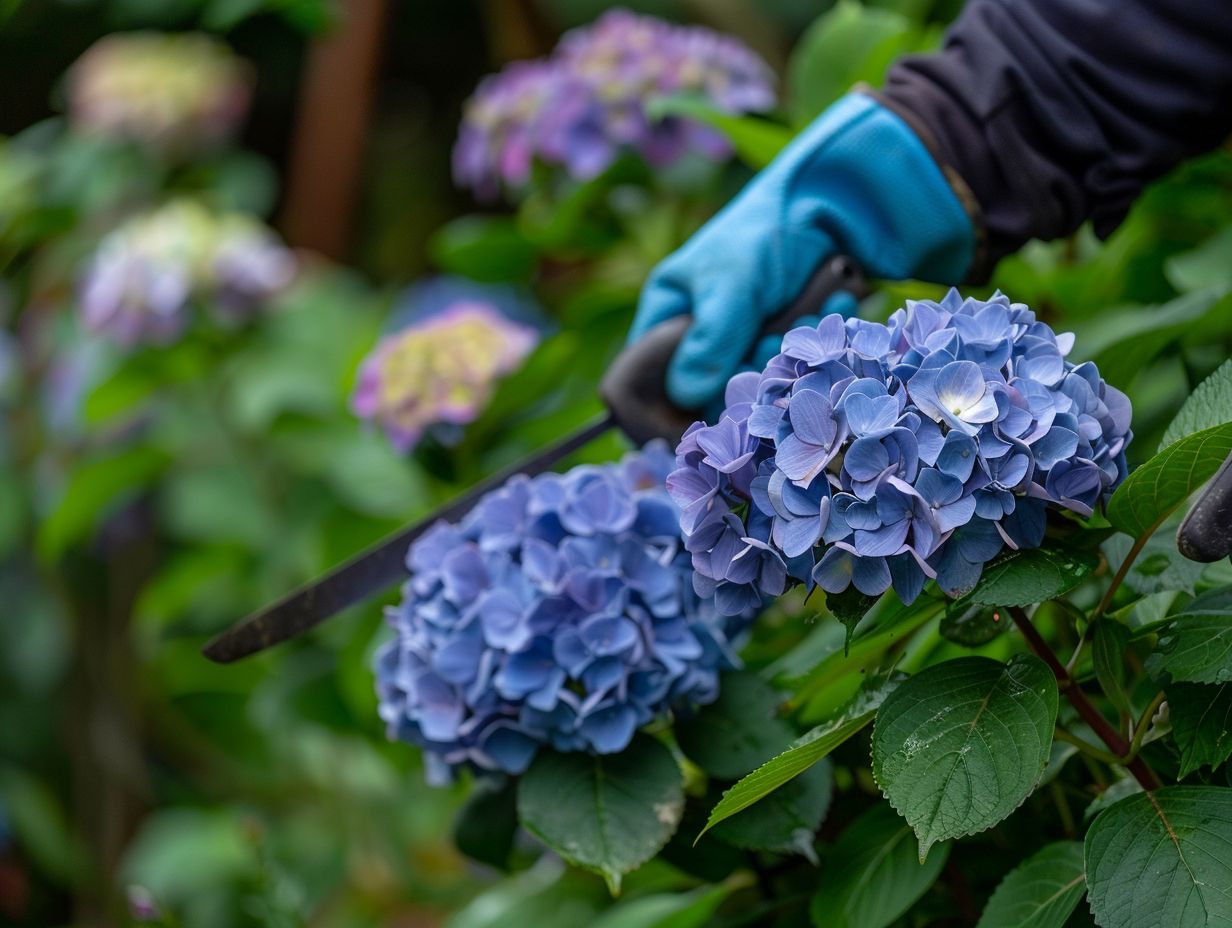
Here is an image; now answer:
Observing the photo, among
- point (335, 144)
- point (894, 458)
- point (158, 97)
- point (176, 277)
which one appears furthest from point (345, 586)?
point (335, 144)

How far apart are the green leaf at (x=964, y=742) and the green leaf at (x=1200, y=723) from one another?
6 cm

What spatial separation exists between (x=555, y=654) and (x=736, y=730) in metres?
0.12

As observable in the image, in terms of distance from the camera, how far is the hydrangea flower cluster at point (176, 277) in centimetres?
175

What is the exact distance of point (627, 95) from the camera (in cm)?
138

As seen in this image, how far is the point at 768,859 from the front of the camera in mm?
826

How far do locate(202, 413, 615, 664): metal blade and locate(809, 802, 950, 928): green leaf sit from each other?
0.31 meters

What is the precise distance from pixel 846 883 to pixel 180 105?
1.98 metres

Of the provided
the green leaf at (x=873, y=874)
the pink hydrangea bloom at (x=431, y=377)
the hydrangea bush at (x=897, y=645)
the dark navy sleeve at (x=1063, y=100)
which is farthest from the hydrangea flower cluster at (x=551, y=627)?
the pink hydrangea bloom at (x=431, y=377)

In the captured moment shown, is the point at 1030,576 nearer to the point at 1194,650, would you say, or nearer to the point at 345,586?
the point at 1194,650

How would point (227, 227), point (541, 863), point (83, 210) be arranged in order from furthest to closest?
point (83, 210)
point (227, 227)
point (541, 863)

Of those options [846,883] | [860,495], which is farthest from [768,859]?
[860,495]

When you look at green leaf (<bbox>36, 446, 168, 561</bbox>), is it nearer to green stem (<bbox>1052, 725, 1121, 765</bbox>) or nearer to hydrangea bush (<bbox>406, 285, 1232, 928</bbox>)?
hydrangea bush (<bbox>406, 285, 1232, 928</bbox>)

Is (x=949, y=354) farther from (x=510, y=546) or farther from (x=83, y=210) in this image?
(x=83, y=210)

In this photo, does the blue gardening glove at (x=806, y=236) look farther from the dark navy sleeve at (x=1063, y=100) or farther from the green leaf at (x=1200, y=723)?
the green leaf at (x=1200, y=723)
